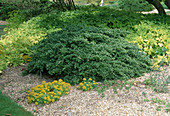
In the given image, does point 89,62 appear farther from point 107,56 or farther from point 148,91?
point 148,91

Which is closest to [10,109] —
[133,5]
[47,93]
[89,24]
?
[47,93]

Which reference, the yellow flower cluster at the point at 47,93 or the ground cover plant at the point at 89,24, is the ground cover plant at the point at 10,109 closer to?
the yellow flower cluster at the point at 47,93

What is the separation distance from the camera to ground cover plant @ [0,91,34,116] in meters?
3.28

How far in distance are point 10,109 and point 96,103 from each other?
1.51 meters

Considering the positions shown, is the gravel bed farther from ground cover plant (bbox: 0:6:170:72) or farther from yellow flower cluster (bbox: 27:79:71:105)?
ground cover plant (bbox: 0:6:170:72)

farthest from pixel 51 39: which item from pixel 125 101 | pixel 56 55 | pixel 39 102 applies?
pixel 125 101

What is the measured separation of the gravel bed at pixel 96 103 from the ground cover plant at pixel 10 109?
12 cm

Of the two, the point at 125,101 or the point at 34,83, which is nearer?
the point at 125,101

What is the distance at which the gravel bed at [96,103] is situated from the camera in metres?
3.15

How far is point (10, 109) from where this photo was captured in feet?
11.2

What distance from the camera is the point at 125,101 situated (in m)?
3.42

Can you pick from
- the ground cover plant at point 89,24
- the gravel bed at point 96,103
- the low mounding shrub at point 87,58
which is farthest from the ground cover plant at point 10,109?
the ground cover plant at point 89,24

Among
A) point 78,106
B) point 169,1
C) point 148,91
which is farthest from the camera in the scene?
point 169,1

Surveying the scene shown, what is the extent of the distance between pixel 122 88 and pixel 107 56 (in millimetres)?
906
